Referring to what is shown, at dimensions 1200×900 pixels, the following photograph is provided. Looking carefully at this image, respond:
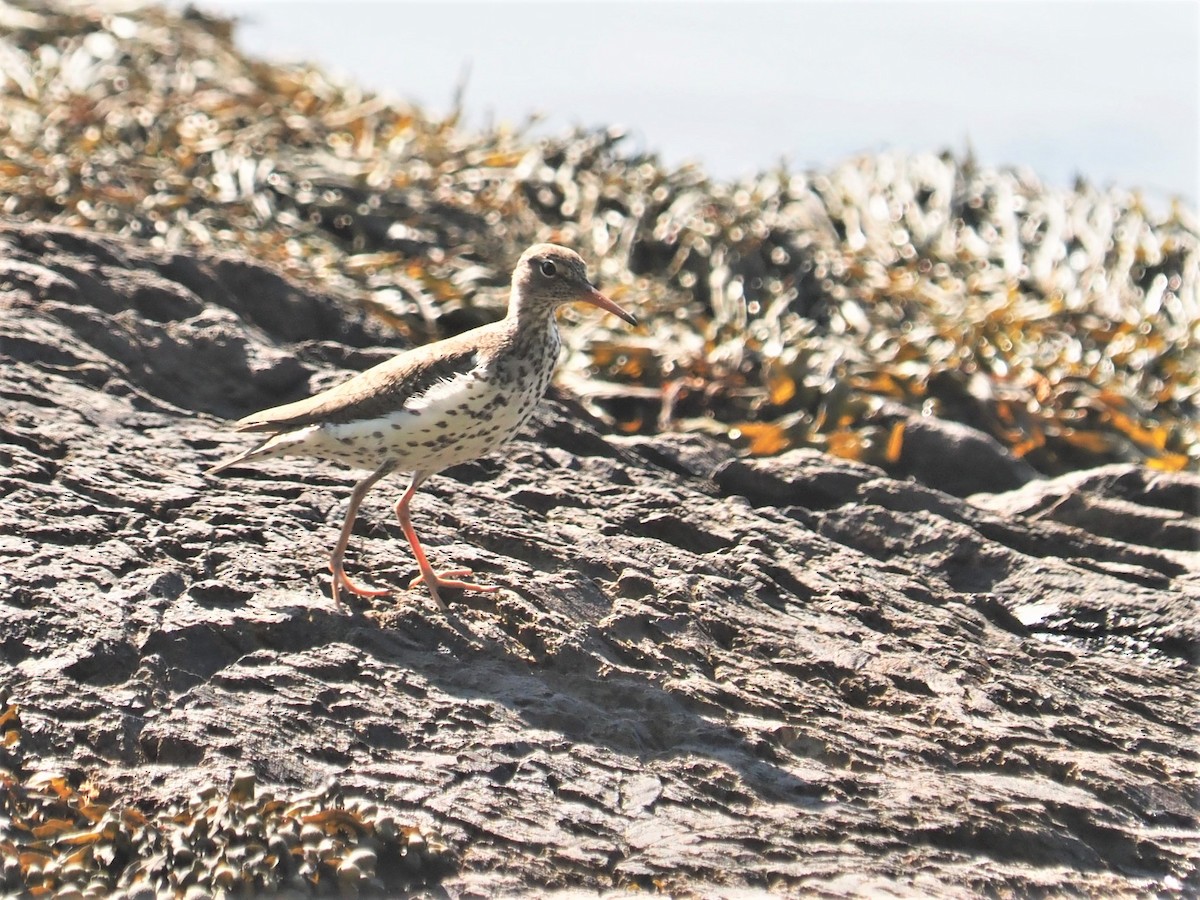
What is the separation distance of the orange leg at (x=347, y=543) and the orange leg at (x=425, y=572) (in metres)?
0.18

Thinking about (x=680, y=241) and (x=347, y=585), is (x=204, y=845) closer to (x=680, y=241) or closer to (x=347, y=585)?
(x=347, y=585)

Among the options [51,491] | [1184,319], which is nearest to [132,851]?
[51,491]

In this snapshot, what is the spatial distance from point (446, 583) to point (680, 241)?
23.1 feet

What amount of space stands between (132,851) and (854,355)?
712 centimetres

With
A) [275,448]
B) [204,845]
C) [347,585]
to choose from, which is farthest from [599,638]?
[204,845]

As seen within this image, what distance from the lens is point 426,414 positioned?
5.91 metres

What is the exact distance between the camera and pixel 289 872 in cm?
445

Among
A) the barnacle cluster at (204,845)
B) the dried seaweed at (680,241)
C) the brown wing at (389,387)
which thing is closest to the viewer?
the barnacle cluster at (204,845)

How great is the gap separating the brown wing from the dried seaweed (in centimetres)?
309

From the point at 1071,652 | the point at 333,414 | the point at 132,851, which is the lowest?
the point at 132,851

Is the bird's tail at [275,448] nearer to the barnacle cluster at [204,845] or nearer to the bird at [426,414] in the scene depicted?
the bird at [426,414]

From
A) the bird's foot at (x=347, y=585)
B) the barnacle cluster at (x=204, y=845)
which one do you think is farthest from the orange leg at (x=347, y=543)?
the barnacle cluster at (x=204, y=845)

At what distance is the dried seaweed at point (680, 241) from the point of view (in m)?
9.73

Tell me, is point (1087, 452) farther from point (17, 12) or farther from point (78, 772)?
point (17, 12)
